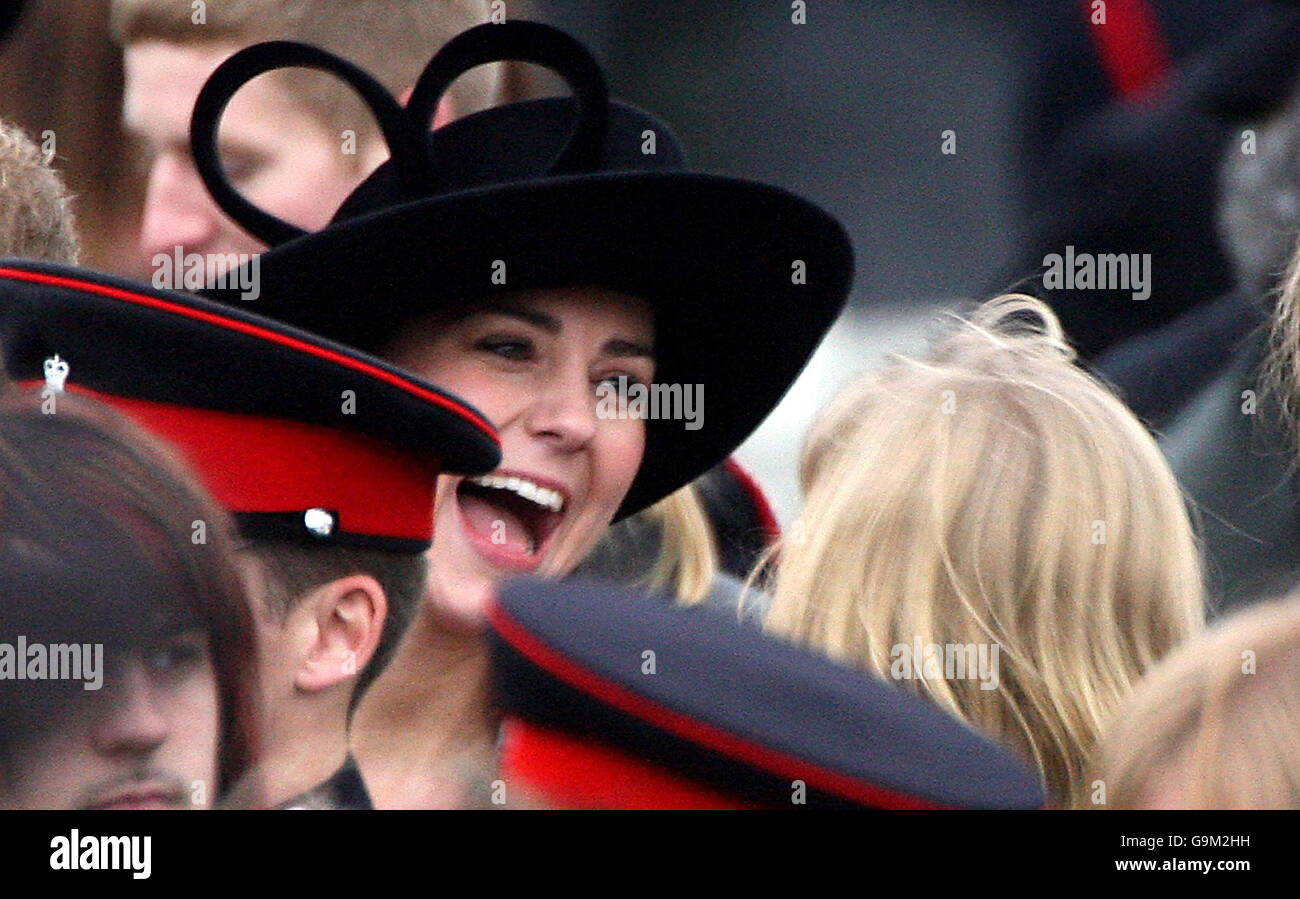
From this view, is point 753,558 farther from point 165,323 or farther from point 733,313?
point 165,323

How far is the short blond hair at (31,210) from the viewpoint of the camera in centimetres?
243

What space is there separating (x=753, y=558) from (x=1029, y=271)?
3.01ft

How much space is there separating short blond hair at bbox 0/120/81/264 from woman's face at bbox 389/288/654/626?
0.45m

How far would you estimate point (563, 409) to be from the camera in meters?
2.55

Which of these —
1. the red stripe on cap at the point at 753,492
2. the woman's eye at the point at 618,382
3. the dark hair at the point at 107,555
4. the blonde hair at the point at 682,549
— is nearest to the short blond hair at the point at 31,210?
the woman's eye at the point at 618,382

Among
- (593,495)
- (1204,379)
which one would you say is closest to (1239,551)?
(1204,379)

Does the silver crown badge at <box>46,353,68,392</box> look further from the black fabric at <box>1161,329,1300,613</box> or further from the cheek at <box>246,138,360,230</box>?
the black fabric at <box>1161,329,1300,613</box>

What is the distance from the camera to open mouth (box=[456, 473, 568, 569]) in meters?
2.58

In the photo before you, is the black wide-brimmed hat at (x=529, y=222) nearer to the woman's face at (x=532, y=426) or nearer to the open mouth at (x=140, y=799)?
the woman's face at (x=532, y=426)

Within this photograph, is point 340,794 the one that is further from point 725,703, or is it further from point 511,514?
point 725,703

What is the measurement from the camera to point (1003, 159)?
4312 millimetres

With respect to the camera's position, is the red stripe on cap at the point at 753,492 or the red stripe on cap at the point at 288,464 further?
the red stripe on cap at the point at 753,492

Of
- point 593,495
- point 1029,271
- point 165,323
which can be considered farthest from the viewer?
point 1029,271
